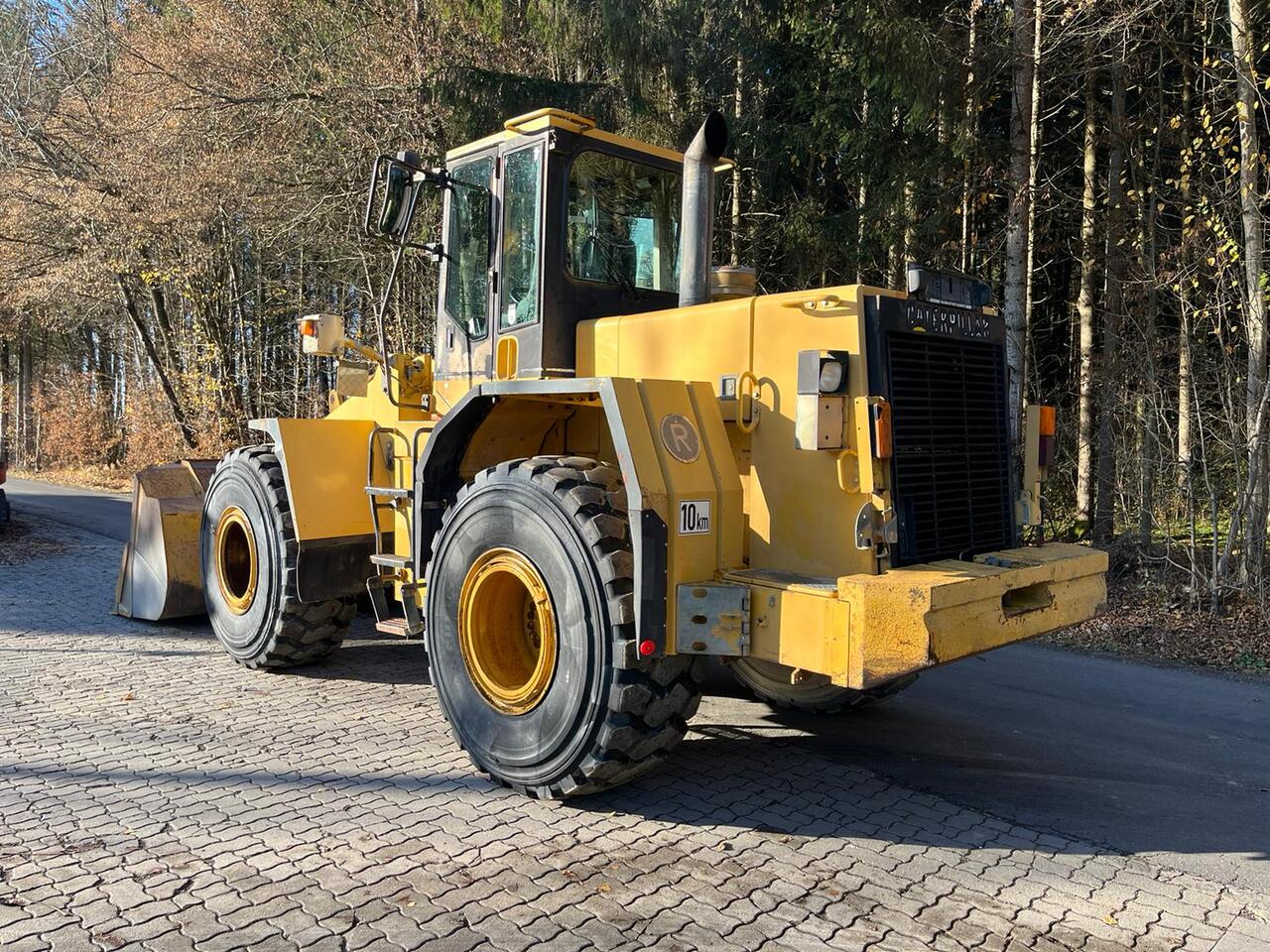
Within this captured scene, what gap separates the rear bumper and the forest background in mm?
4538

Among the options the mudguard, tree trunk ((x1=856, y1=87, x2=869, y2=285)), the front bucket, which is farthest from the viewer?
tree trunk ((x1=856, y1=87, x2=869, y2=285))

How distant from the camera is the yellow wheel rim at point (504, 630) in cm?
421

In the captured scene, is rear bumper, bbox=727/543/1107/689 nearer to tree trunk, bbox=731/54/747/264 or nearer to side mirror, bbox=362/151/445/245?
side mirror, bbox=362/151/445/245

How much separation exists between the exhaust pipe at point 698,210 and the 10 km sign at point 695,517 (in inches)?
46.9

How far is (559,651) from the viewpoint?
13.4 feet

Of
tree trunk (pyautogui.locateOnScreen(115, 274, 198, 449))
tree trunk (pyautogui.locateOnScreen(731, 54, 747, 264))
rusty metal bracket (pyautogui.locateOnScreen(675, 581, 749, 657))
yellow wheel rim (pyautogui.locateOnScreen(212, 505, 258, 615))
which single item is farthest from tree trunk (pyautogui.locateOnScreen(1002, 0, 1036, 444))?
tree trunk (pyautogui.locateOnScreen(115, 274, 198, 449))

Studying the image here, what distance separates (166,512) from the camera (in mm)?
7293

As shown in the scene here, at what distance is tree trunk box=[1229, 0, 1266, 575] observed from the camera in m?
8.28

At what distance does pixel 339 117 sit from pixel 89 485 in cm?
1276

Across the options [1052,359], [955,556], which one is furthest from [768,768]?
[1052,359]

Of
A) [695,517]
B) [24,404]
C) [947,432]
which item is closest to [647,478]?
[695,517]

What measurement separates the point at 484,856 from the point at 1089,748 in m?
3.32

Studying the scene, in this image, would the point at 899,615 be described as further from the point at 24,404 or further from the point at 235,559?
the point at 24,404

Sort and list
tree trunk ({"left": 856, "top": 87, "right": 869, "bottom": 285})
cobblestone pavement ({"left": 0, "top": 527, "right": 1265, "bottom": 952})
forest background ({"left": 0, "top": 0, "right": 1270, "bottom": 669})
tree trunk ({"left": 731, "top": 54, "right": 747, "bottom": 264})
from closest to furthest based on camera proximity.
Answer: cobblestone pavement ({"left": 0, "top": 527, "right": 1265, "bottom": 952})
forest background ({"left": 0, "top": 0, "right": 1270, "bottom": 669})
tree trunk ({"left": 856, "top": 87, "right": 869, "bottom": 285})
tree trunk ({"left": 731, "top": 54, "right": 747, "bottom": 264})
